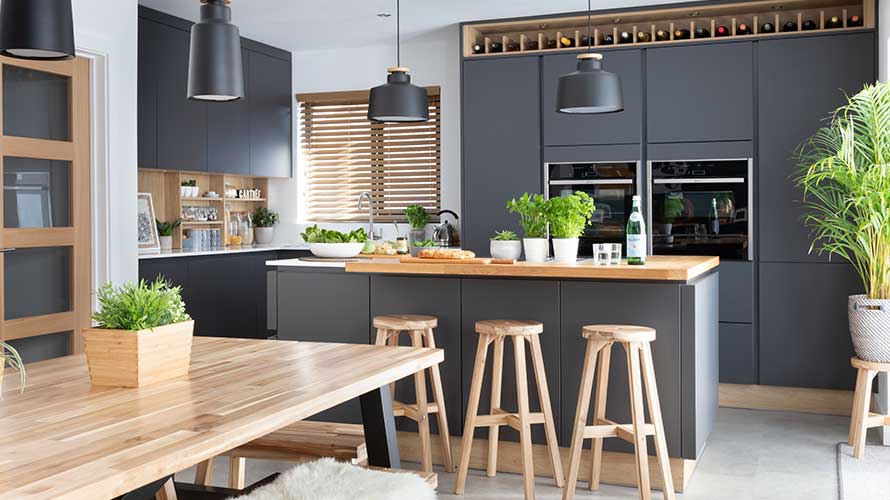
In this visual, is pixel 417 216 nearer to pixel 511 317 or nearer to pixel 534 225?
pixel 534 225

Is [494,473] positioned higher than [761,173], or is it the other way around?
[761,173]

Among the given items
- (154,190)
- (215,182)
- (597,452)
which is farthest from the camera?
(215,182)

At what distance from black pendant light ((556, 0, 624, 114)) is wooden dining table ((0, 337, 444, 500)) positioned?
77.3 inches

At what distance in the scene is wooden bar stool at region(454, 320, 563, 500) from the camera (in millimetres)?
3746

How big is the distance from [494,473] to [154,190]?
392 centimetres

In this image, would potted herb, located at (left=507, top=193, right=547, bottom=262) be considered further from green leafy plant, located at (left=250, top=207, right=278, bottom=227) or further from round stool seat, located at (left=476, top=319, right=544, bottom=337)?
green leafy plant, located at (left=250, top=207, right=278, bottom=227)

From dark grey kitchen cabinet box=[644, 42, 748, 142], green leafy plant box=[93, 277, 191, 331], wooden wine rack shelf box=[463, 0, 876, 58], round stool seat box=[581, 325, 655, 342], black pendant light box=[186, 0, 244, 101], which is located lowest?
round stool seat box=[581, 325, 655, 342]

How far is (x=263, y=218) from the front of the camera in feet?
25.6

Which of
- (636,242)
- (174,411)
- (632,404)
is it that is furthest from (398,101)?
(174,411)

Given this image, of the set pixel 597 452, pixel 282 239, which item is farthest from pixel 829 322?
pixel 282 239

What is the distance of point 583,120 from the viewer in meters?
6.09

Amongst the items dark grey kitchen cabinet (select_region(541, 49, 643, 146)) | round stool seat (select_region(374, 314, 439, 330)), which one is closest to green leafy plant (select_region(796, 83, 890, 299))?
dark grey kitchen cabinet (select_region(541, 49, 643, 146))

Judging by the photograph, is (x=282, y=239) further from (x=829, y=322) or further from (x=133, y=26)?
(x=829, y=322)

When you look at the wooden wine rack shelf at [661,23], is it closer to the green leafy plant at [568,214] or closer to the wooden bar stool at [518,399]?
the green leafy plant at [568,214]
